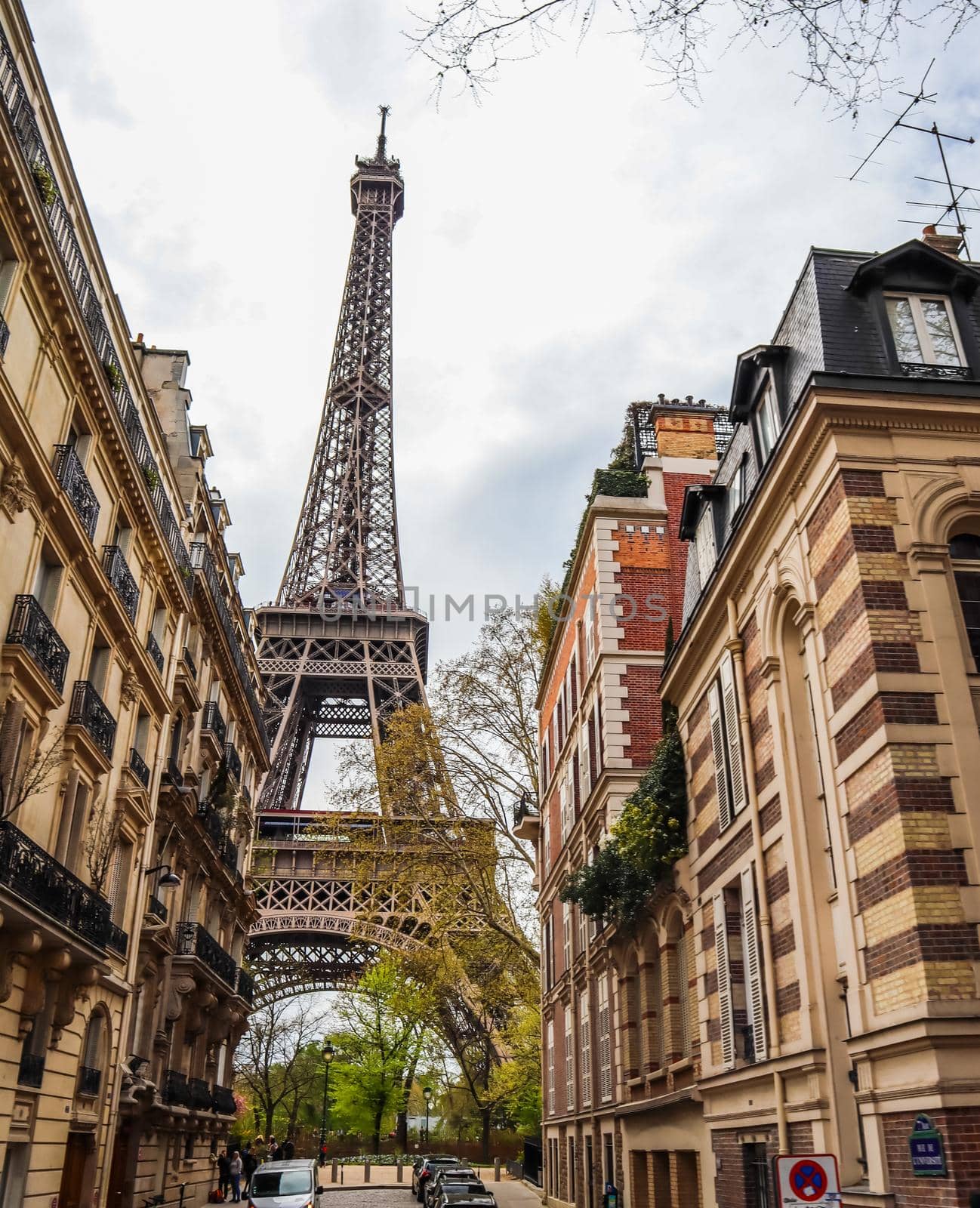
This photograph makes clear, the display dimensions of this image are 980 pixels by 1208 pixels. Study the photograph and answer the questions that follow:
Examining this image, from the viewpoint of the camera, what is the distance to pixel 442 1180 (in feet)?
95.1

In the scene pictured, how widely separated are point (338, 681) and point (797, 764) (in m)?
63.7

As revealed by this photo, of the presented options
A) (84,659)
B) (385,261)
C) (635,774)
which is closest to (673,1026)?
(635,774)

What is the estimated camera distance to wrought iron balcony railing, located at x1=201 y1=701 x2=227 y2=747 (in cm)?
3093

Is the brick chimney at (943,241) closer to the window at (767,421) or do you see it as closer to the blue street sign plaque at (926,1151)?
the window at (767,421)

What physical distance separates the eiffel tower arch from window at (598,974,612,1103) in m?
8.88

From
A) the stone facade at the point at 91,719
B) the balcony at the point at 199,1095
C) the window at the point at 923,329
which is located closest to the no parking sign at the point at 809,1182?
the window at the point at 923,329

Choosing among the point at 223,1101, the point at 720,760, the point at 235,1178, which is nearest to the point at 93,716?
the point at 720,760

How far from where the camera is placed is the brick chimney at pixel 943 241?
54.1 feet

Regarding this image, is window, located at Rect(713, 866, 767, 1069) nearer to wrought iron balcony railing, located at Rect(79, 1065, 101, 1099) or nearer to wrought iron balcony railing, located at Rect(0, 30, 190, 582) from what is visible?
wrought iron balcony railing, located at Rect(79, 1065, 101, 1099)

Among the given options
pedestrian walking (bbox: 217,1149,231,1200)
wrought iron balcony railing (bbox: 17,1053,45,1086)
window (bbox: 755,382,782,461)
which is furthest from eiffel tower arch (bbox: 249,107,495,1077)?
window (bbox: 755,382,782,461)

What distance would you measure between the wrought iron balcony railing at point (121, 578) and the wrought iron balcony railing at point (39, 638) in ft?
10.0

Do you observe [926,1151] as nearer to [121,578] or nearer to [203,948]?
[121,578]

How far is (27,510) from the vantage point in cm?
1622

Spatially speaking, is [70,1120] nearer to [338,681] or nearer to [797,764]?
[797,764]
